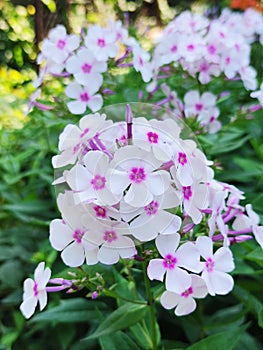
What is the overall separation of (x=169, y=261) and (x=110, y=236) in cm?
8

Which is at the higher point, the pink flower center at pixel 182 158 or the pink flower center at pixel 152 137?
the pink flower center at pixel 152 137

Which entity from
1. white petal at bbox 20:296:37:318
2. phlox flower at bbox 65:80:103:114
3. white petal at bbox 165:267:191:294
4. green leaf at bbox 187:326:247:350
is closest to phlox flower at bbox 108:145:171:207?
white petal at bbox 165:267:191:294

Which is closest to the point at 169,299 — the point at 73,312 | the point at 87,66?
the point at 73,312

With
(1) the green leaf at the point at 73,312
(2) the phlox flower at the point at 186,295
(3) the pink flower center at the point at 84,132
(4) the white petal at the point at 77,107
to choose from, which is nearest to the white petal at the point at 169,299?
(2) the phlox flower at the point at 186,295

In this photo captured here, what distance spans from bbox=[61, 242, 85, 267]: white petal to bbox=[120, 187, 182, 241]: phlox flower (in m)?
0.09

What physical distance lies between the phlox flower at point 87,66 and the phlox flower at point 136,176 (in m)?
0.43

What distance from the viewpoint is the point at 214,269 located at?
0.65m

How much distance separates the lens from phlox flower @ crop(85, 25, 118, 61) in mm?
1019

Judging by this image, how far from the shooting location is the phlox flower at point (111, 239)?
2.00 feet

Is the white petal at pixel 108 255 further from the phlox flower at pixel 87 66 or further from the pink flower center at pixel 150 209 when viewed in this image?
the phlox flower at pixel 87 66

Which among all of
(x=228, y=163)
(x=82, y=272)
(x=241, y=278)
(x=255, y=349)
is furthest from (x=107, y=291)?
(x=228, y=163)

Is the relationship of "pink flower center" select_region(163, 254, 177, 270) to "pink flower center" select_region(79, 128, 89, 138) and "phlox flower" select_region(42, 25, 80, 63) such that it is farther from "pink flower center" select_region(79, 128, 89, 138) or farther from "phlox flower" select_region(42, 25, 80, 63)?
"phlox flower" select_region(42, 25, 80, 63)

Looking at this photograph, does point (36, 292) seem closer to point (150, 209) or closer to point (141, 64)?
point (150, 209)

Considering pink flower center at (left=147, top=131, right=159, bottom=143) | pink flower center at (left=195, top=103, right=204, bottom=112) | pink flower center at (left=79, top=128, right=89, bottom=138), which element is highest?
pink flower center at (left=147, top=131, right=159, bottom=143)
